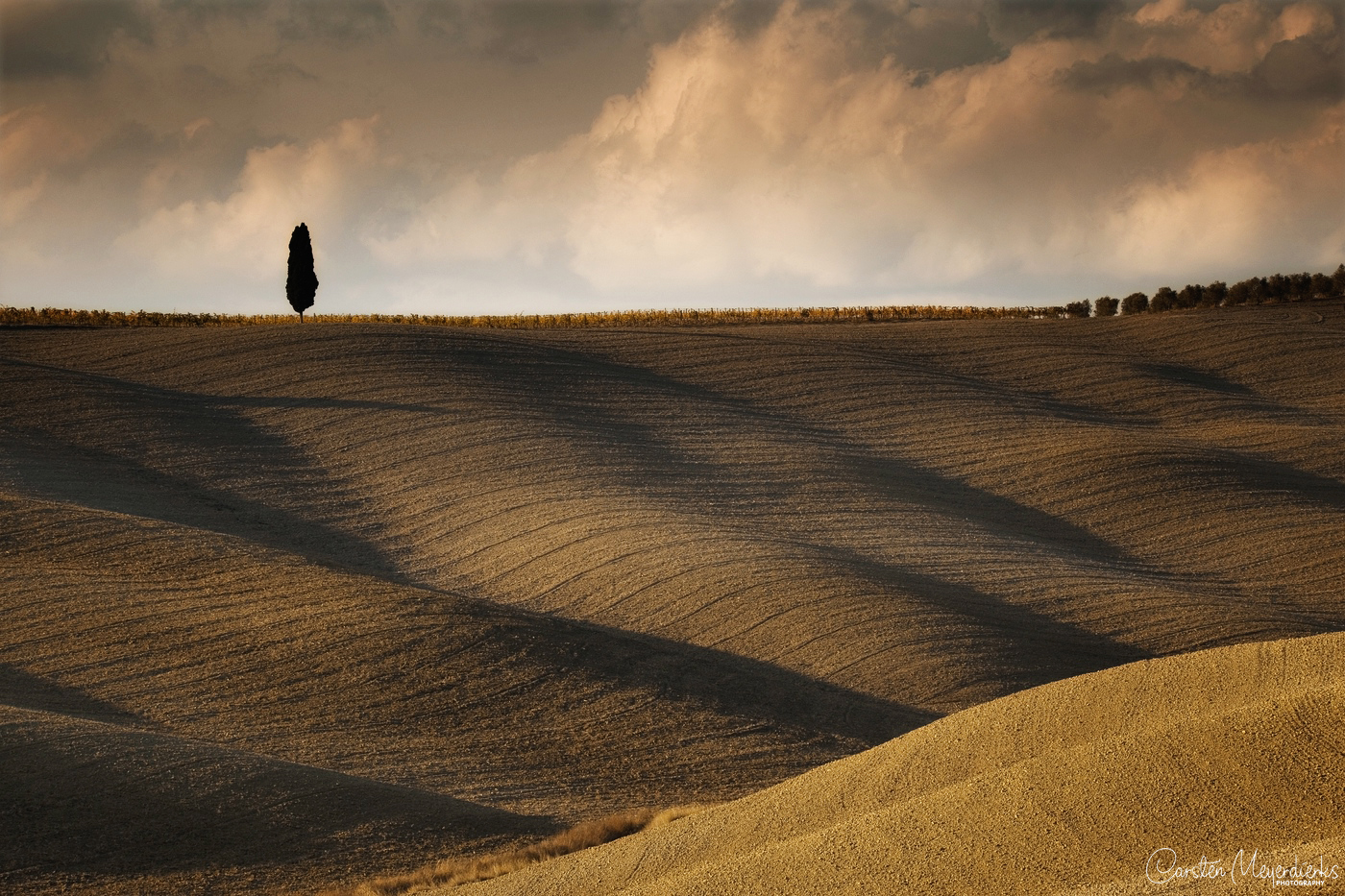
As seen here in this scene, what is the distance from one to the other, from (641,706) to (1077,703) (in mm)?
9567

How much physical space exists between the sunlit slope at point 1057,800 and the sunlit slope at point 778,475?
9.63 meters

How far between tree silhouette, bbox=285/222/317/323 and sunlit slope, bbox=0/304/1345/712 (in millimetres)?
6221

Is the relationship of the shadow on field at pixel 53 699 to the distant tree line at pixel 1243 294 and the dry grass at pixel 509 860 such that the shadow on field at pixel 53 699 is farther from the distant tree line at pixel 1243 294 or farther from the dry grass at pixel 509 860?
the distant tree line at pixel 1243 294

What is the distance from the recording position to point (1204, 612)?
86.0 ft

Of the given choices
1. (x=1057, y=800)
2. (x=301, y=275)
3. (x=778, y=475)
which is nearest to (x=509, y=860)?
(x=1057, y=800)

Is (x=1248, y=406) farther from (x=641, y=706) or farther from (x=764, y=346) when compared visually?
(x=641, y=706)

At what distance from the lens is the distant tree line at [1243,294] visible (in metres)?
60.0

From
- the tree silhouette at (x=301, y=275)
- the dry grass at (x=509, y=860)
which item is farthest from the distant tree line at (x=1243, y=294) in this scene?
the dry grass at (x=509, y=860)

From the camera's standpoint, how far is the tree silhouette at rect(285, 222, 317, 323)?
172 feet

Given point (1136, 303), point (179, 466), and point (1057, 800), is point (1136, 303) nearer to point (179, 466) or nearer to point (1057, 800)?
point (179, 466)

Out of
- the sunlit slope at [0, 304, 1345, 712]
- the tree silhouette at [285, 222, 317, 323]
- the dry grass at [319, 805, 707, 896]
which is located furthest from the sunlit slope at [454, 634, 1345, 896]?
the tree silhouette at [285, 222, 317, 323]

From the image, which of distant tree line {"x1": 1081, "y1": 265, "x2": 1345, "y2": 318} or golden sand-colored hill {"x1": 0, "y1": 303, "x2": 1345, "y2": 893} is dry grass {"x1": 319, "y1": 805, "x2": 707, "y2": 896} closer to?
golden sand-colored hill {"x1": 0, "y1": 303, "x2": 1345, "y2": 893}

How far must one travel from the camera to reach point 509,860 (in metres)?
13.5

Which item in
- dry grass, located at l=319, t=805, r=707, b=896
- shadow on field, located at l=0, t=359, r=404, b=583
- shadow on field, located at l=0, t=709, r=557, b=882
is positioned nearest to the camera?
dry grass, located at l=319, t=805, r=707, b=896
